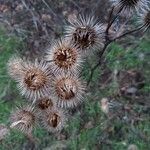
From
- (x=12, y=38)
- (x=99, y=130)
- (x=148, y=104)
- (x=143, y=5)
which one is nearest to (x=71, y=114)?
(x=99, y=130)

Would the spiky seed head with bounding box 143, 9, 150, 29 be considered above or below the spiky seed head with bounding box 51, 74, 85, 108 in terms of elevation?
above

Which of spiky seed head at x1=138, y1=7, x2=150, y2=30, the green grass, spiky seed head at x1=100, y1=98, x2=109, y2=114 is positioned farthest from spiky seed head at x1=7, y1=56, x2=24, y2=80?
spiky seed head at x1=100, y1=98, x2=109, y2=114

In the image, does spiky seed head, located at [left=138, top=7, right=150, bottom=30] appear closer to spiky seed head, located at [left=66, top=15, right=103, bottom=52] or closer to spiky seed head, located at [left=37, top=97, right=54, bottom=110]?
spiky seed head, located at [left=66, top=15, right=103, bottom=52]

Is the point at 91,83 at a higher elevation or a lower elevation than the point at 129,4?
lower

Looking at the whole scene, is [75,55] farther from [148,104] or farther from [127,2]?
[148,104]

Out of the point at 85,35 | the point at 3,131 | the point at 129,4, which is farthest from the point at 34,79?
the point at 3,131

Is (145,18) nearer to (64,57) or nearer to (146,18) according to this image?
(146,18)
